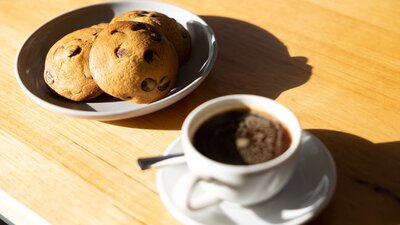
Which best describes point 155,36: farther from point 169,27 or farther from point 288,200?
point 288,200

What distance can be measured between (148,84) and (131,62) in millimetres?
A: 41

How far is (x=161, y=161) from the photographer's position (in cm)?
61

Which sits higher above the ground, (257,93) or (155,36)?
(155,36)

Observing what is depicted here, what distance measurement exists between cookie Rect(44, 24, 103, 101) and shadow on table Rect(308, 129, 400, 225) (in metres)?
0.34

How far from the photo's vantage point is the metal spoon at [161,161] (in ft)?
1.96

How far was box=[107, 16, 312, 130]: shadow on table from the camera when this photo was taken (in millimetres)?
764

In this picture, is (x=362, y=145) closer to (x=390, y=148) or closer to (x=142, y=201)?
(x=390, y=148)

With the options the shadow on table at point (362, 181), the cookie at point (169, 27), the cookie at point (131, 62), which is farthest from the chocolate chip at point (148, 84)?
the shadow on table at point (362, 181)

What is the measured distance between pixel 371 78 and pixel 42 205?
1.72ft

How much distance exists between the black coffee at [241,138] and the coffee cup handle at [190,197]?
1.5 inches

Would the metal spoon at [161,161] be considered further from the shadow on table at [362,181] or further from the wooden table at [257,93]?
the shadow on table at [362,181]

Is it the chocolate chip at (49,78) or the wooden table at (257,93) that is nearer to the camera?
the wooden table at (257,93)

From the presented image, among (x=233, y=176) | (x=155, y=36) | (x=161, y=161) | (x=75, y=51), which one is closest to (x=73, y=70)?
(x=75, y=51)

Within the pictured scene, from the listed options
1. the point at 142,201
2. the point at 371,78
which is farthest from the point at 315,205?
the point at 371,78
